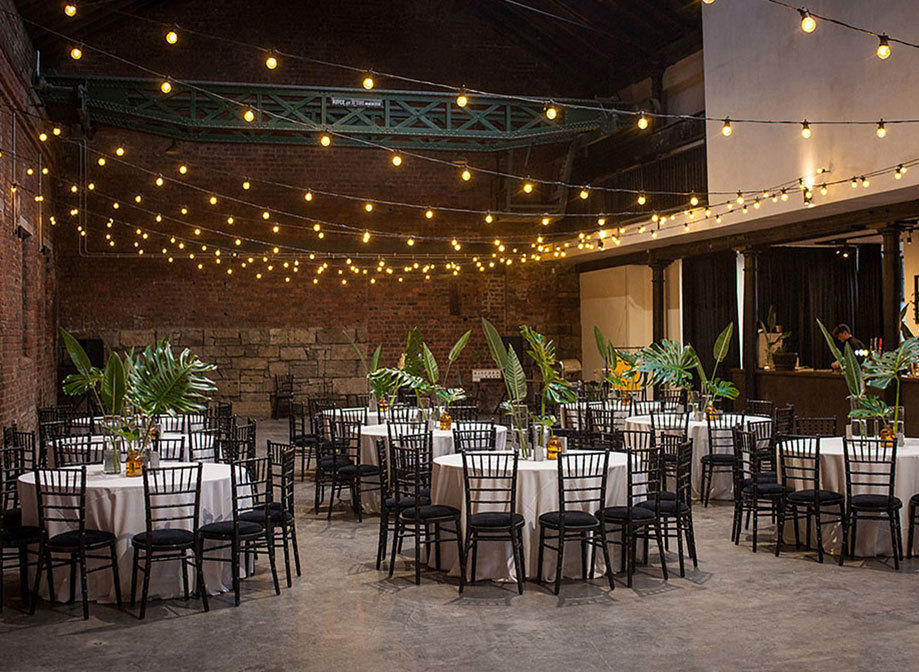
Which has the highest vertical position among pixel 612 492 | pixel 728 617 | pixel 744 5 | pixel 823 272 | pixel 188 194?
pixel 744 5

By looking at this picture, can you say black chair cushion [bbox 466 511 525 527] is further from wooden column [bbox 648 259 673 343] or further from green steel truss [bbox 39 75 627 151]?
wooden column [bbox 648 259 673 343]

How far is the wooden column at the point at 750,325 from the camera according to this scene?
46.2ft

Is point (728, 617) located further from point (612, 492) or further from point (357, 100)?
point (357, 100)

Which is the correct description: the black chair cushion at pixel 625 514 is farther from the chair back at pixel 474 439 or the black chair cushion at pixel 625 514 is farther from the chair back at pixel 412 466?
the chair back at pixel 474 439

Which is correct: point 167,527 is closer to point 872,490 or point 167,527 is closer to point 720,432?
point 872,490

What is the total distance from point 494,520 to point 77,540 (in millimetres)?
2520

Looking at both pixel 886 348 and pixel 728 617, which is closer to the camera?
pixel 728 617

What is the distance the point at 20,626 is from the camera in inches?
213

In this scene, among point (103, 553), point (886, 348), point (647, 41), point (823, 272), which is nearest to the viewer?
point (103, 553)

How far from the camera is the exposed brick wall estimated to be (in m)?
10.6

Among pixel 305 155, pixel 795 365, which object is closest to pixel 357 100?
pixel 305 155

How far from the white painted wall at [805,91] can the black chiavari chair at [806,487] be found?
3.95m

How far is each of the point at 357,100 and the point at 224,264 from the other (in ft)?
16.3

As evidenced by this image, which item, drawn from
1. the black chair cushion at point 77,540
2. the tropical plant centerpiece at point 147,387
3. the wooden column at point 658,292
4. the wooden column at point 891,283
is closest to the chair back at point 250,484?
the tropical plant centerpiece at point 147,387
